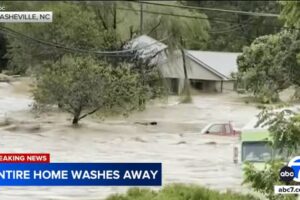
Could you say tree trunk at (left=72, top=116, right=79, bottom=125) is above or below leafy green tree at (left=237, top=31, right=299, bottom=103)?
below

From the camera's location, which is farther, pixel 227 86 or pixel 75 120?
pixel 227 86

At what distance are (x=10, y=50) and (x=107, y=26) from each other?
16967 mm

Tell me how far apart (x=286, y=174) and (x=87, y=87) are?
61.5 feet

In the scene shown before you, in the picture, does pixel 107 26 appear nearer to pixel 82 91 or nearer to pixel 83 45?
pixel 82 91

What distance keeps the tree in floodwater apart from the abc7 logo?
17.2 m

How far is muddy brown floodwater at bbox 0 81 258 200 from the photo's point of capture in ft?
38.1

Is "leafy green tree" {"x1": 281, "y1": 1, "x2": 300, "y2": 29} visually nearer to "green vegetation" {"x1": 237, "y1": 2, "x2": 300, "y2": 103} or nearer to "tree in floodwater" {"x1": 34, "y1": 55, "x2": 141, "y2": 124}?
"green vegetation" {"x1": 237, "y1": 2, "x2": 300, "y2": 103}

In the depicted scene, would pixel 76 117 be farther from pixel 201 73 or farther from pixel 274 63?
pixel 201 73

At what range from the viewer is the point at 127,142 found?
23.2 metres

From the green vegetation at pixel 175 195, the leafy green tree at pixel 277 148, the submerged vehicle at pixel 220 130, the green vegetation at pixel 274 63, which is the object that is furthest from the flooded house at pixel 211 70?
the leafy green tree at pixel 277 148

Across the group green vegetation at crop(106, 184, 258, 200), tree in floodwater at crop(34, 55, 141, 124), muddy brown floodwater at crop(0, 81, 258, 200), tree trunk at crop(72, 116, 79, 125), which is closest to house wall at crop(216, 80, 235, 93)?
muddy brown floodwater at crop(0, 81, 258, 200)

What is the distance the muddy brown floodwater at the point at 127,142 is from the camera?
1161 centimetres

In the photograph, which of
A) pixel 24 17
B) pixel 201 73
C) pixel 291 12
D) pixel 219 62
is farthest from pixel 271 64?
pixel 219 62

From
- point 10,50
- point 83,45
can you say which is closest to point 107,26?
Answer: point 83,45
